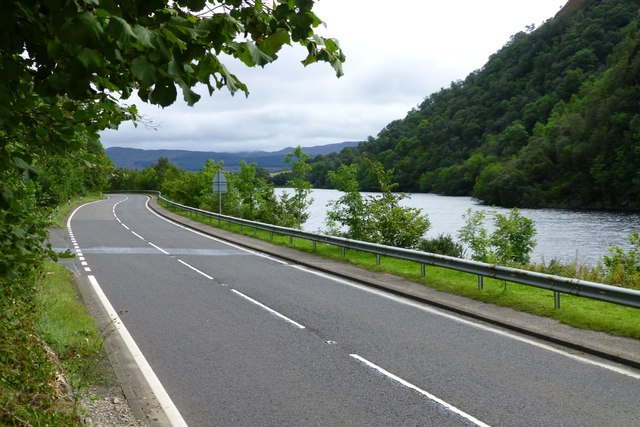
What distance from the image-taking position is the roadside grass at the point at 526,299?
9.36 m

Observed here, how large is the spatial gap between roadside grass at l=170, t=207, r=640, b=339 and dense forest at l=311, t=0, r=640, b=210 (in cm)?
4703

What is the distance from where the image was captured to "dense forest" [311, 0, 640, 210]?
75.3m

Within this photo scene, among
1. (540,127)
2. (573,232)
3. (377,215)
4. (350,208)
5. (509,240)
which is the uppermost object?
(540,127)

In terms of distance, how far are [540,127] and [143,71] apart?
114982 mm

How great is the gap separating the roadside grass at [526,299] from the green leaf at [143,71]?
849 cm

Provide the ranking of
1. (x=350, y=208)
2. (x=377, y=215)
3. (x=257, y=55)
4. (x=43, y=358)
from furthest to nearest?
(x=350, y=208)
(x=377, y=215)
(x=43, y=358)
(x=257, y=55)

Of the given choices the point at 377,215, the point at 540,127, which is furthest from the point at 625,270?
the point at 540,127

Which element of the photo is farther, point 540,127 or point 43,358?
point 540,127

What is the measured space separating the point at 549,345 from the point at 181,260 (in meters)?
12.8

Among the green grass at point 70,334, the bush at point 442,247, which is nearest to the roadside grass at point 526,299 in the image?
the bush at point 442,247

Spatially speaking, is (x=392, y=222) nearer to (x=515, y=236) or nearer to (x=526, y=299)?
(x=515, y=236)

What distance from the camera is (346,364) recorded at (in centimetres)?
772

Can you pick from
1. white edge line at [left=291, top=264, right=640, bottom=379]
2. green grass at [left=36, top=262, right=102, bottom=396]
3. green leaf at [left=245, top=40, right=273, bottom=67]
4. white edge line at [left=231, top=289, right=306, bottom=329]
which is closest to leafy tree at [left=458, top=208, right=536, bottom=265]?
white edge line at [left=291, top=264, right=640, bottom=379]

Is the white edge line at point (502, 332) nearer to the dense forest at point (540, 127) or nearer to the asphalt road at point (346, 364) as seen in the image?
the asphalt road at point (346, 364)
